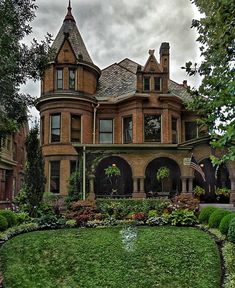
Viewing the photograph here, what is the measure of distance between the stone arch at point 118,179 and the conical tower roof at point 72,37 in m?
7.29

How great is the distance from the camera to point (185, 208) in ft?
55.1

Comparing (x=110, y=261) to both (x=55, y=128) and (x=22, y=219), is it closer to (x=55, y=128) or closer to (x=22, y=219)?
(x=22, y=219)

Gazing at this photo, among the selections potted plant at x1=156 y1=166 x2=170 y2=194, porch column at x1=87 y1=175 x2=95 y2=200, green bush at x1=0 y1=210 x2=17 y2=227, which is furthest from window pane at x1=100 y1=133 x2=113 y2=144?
green bush at x1=0 y1=210 x2=17 y2=227

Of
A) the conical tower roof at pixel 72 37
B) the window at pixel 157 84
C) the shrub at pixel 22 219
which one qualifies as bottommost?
the shrub at pixel 22 219

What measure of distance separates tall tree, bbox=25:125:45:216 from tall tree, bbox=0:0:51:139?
7.85 m

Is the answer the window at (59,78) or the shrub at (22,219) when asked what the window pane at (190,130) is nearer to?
the window at (59,78)

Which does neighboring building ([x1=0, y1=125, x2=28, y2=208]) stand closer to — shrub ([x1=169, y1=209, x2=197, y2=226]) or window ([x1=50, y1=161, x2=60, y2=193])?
window ([x1=50, y1=161, x2=60, y2=193])

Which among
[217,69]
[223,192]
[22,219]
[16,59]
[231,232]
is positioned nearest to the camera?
[16,59]

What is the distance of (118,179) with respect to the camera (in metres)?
23.9

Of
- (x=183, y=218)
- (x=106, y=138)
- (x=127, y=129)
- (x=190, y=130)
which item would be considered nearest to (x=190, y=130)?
(x=190, y=130)

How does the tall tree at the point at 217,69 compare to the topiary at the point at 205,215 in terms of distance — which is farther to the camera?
the topiary at the point at 205,215

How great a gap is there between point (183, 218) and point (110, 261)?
5531mm

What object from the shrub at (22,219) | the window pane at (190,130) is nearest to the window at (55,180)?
the shrub at (22,219)

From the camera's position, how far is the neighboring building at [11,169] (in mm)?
30325
